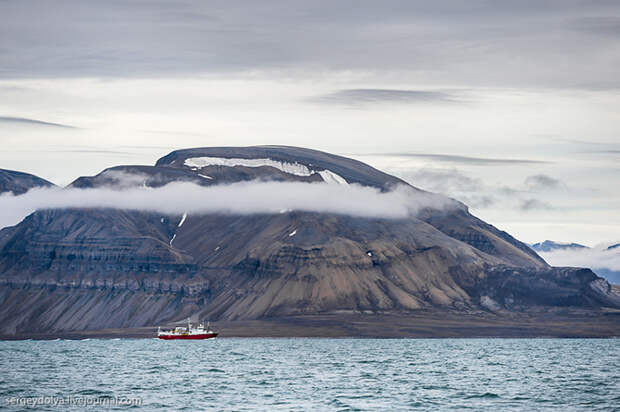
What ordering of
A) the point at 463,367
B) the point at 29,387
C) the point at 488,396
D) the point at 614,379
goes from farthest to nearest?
the point at 463,367 → the point at 614,379 → the point at 29,387 → the point at 488,396

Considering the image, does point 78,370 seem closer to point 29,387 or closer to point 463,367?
point 29,387

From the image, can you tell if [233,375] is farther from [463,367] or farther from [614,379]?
[614,379]

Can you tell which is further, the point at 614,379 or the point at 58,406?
the point at 614,379

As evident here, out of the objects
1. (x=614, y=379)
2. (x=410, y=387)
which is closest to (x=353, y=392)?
(x=410, y=387)

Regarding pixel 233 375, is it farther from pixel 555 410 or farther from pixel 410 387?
pixel 555 410

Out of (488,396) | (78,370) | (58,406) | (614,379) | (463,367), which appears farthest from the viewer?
(463,367)

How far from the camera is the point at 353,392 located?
441ft

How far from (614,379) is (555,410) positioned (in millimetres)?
49675

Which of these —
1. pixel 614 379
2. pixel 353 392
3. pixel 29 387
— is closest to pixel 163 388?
pixel 29 387

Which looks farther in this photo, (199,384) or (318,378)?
(318,378)

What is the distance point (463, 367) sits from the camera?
643ft

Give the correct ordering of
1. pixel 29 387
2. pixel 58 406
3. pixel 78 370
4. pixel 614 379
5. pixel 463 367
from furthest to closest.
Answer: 1. pixel 463 367
2. pixel 78 370
3. pixel 614 379
4. pixel 29 387
5. pixel 58 406

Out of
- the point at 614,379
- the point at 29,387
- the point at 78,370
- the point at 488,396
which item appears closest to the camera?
the point at 488,396

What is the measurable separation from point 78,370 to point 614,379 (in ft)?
319
